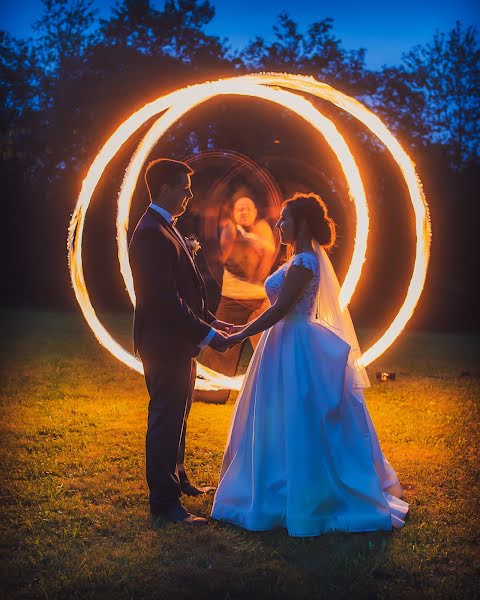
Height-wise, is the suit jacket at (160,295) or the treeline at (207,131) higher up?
the treeline at (207,131)

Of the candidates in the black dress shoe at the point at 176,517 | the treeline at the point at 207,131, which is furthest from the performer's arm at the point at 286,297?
the treeline at the point at 207,131

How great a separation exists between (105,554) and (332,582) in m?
1.39

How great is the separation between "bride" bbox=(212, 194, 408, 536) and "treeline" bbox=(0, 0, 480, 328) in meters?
15.8

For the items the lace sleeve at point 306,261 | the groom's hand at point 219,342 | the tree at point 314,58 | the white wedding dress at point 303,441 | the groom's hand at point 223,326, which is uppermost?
the tree at point 314,58

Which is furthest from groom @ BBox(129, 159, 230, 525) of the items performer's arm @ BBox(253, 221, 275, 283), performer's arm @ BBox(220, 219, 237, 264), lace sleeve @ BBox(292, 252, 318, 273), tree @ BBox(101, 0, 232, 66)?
tree @ BBox(101, 0, 232, 66)

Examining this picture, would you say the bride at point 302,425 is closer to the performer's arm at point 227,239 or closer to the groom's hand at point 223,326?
the groom's hand at point 223,326

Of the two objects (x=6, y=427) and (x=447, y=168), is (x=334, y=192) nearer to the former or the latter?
(x=447, y=168)

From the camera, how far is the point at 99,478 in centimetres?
545

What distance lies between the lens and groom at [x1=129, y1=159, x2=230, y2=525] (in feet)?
14.4

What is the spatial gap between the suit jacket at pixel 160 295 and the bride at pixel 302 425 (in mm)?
414

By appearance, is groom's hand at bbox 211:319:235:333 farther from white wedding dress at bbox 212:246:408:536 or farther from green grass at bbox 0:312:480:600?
green grass at bbox 0:312:480:600

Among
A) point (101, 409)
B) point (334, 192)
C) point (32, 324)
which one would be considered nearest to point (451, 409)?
point (101, 409)

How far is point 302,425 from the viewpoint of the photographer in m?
4.46

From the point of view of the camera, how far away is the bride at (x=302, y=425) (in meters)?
4.41
